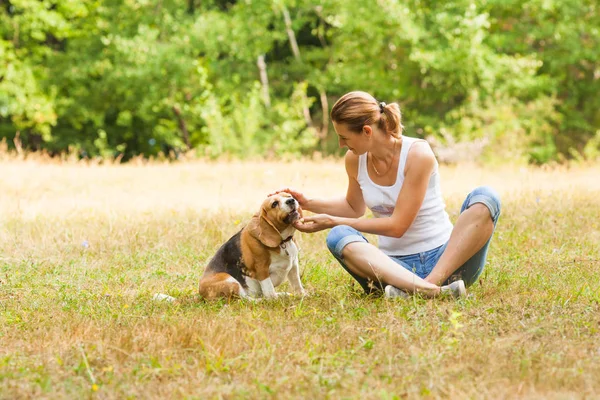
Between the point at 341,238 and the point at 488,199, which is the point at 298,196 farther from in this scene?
the point at 488,199

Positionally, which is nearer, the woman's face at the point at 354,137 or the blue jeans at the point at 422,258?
the woman's face at the point at 354,137

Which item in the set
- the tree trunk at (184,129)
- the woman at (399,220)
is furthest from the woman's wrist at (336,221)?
the tree trunk at (184,129)

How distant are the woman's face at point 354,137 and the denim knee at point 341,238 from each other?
57 cm

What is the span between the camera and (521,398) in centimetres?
297

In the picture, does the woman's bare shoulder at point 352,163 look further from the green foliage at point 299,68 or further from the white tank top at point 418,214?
the green foliage at point 299,68

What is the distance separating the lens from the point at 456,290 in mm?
4598

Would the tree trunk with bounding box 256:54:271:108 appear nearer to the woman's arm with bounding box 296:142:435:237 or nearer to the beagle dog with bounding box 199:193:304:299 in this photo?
the beagle dog with bounding box 199:193:304:299

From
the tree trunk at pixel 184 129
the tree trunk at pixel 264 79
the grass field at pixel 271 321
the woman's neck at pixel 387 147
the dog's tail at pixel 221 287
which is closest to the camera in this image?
the grass field at pixel 271 321

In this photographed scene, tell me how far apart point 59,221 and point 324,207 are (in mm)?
4184

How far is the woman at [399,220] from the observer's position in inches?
182

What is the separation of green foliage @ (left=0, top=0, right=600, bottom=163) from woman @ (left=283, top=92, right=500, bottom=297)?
13.3m

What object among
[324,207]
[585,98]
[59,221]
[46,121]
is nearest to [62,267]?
[59,221]

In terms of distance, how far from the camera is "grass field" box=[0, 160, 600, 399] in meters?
3.20

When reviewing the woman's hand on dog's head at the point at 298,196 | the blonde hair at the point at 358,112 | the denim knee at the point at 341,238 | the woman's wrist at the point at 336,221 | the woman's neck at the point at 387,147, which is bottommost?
the denim knee at the point at 341,238
